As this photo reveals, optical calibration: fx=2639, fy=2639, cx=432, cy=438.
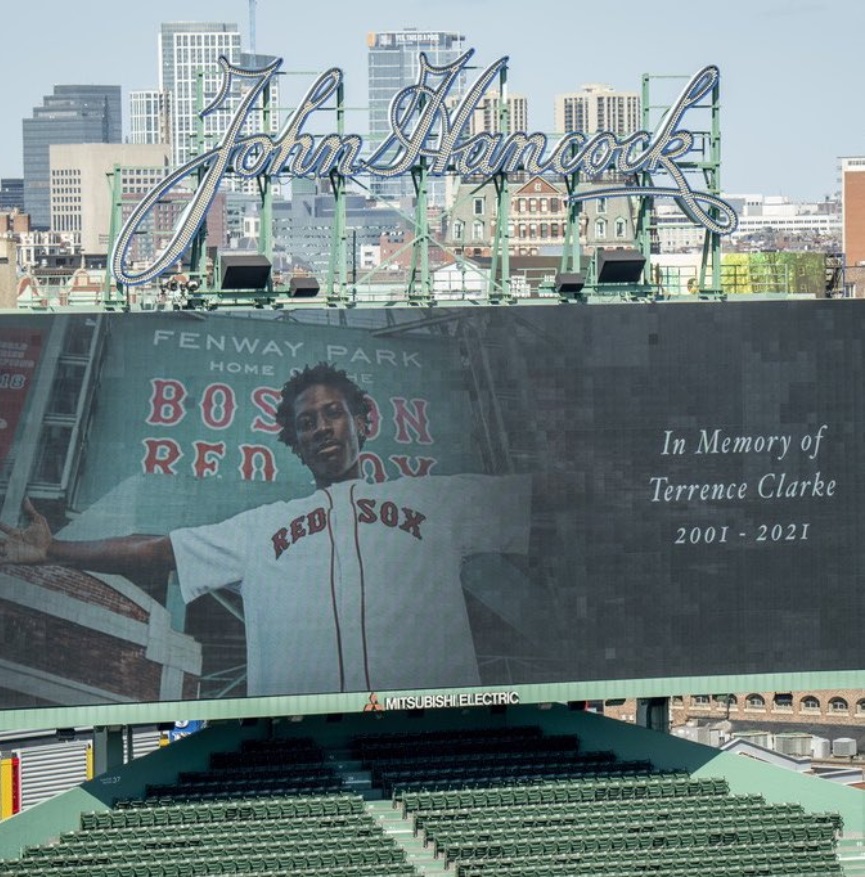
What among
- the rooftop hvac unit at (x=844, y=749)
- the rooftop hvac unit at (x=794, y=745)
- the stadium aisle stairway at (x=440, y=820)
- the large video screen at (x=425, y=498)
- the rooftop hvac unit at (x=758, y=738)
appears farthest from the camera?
the rooftop hvac unit at (x=844, y=749)

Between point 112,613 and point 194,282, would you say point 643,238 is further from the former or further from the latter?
point 112,613

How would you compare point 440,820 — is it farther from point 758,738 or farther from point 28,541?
point 758,738

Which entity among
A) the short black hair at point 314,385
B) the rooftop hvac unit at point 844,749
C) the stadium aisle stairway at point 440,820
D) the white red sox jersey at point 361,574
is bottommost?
the rooftop hvac unit at point 844,749

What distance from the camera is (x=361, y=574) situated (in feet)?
180

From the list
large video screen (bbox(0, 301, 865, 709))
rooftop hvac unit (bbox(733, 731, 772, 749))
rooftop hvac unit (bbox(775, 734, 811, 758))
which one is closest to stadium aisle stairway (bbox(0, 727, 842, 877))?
large video screen (bbox(0, 301, 865, 709))

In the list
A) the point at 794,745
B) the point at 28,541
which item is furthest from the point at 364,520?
the point at 794,745

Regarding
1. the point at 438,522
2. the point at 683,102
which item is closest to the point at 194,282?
the point at 438,522

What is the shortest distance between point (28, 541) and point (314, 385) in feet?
21.8

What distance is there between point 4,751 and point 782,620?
80.5 feet

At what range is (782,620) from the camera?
5644 cm

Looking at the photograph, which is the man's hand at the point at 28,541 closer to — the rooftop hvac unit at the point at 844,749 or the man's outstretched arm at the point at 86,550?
the man's outstretched arm at the point at 86,550

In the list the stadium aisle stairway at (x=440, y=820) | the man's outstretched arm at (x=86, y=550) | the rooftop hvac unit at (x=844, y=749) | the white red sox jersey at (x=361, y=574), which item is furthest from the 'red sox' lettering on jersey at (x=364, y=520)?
the rooftop hvac unit at (x=844, y=749)

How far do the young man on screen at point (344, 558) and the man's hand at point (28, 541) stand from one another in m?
1.23

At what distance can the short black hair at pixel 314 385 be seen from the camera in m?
54.2
